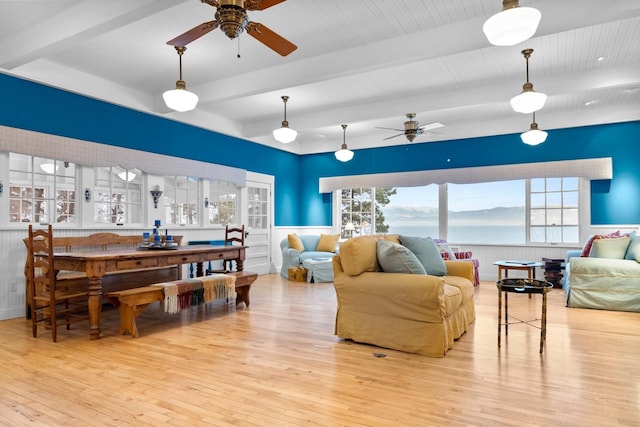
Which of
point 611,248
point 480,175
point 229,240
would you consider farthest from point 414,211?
point 229,240

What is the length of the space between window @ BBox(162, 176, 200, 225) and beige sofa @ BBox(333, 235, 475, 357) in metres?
3.78

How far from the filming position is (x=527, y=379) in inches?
107

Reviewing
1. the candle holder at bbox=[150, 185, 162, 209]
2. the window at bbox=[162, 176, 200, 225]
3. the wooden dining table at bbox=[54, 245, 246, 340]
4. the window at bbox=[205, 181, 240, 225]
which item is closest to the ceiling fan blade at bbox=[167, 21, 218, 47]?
the wooden dining table at bbox=[54, 245, 246, 340]

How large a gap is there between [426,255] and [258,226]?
490 cm

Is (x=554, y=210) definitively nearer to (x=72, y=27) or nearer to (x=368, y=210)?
(x=368, y=210)

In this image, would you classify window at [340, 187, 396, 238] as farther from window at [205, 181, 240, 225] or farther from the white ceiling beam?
the white ceiling beam

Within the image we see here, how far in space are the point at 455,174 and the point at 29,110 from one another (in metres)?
6.82

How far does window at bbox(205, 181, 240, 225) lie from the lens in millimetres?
7325

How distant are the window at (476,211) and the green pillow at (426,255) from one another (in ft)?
13.2

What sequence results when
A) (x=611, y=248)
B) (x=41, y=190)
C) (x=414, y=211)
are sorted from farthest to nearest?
(x=414, y=211), (x=611, y=248), (x=41, y=190)

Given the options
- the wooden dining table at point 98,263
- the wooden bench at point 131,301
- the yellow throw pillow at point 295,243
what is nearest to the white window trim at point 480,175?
the yellow throw pillow at point 295,243

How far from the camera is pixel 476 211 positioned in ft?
26.9

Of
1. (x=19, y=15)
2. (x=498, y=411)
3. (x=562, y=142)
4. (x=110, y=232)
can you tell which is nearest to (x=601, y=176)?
(x=562, y=142)

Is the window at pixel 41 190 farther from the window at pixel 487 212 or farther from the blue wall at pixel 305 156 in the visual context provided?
the window at pixel 487 212
